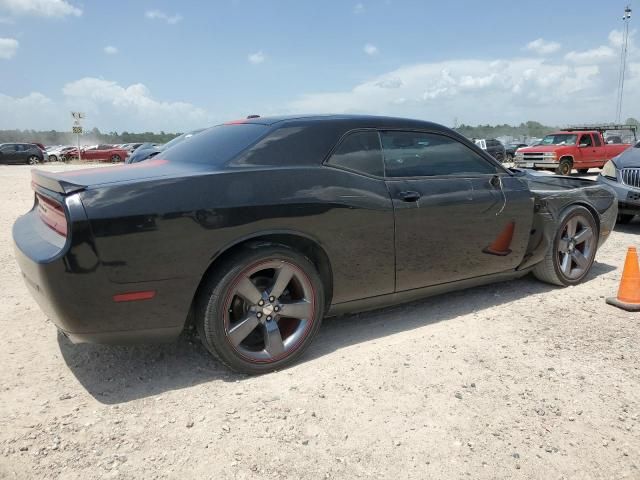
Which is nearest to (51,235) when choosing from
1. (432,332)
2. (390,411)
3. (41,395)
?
(41,395)

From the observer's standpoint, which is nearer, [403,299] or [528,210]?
[403,299]

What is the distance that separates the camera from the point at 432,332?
3590mm

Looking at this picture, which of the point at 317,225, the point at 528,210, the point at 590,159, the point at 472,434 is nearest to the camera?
the point at 472,434

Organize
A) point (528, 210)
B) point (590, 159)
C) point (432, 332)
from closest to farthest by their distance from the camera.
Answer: point (432, 332) < point (528, 210) < point (590, 159)

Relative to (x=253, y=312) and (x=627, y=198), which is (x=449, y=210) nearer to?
(x=253, y=312)

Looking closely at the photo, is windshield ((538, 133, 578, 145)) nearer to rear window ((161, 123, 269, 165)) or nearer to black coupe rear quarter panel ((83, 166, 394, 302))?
black coupe rear quarter panel ((83, 166, 394, 302))

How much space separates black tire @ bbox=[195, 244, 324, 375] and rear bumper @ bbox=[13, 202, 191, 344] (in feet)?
0.54

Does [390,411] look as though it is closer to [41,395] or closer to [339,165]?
[339,165]

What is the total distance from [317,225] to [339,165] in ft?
1.53

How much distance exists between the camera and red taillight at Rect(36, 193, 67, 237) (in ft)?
8.43

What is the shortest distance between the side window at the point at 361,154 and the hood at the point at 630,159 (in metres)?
5.91


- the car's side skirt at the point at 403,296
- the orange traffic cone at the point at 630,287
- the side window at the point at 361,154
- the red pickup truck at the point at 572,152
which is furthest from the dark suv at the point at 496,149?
the side window at the point at 361,154

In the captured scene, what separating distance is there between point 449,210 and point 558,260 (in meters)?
1.58

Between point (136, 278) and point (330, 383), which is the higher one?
point (136, 278)
